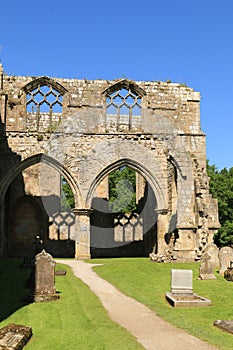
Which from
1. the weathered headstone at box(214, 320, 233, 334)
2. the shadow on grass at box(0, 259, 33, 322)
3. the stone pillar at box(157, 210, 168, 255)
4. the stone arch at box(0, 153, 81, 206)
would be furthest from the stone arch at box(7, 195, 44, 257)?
the weathered headstone at box(214, 320, 233, 334)

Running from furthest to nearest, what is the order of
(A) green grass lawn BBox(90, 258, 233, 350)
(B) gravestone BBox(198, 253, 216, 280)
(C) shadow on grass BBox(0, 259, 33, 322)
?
(B) gravestone BBox(198, 253, 216, 280) < (C) shadow on grass BBox(0, 259, 33, 322) < (A) green grass lawn BBox(90, 258, 233, 350)

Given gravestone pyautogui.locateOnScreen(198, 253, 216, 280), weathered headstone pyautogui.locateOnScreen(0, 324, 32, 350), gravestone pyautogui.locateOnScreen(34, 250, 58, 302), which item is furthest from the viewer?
gravestone pyautogui.locateOnScreen(198, 253, 216, 280)

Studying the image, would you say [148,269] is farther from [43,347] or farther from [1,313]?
[43,347]

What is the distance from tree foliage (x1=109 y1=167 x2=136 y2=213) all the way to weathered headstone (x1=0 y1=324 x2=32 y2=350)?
29.3m

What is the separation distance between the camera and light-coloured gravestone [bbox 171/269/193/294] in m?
9.92

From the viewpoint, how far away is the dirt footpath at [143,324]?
6.23 m

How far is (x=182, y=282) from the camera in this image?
9.97m

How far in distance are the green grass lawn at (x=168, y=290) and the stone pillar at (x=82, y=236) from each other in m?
3.34

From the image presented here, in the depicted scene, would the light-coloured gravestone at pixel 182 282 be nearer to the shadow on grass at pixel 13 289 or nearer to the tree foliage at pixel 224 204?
the shadow on grass at pixel 13 289

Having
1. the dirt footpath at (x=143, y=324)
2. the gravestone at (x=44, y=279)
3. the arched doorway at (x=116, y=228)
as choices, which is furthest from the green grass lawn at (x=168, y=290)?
the arched doorway at (x=116, y=228)

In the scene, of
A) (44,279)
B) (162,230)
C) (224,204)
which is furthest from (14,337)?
(224,204)

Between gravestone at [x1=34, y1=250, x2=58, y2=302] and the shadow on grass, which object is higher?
gravestone at [x1=34, y1=250, x2=58, y2=302]

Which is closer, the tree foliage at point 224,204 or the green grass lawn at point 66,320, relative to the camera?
the green grass lawn at point 66,320

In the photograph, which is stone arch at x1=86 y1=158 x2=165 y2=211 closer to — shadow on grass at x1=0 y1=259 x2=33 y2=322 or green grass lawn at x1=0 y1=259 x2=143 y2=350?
shadow on grass at x1=0 y1=259 x2=33 y2=322
